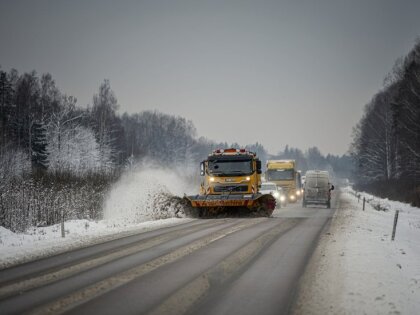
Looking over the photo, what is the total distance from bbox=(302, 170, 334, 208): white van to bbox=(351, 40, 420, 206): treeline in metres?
6.56

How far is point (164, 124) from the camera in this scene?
117 m

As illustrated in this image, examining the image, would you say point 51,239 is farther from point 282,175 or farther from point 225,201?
point 282,175

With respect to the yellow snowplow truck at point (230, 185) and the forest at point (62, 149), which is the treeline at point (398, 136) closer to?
the yellow snowplow truck at point (230, 185)

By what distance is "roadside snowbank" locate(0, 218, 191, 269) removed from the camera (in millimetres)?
9620

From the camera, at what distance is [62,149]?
5009 cm

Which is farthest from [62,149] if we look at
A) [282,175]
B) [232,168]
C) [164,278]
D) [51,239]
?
[164,278]

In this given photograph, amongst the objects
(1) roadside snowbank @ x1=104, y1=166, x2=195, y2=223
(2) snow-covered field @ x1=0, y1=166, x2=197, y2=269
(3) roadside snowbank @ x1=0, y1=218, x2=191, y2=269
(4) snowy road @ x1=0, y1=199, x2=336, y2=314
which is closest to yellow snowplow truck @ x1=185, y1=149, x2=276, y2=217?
(2) snow-covered field @ x1=0, y1=166, x2=197, y2=269

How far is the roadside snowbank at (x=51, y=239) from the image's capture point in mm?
9620

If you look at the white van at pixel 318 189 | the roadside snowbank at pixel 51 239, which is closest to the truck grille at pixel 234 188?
the roadside snowbank at pixel 51 239

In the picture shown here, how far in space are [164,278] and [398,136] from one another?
133 feet

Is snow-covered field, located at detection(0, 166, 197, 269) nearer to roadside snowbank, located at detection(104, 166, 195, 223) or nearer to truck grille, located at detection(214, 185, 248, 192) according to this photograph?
roadside snowbank, located at detection(104, 166, 195, 223)

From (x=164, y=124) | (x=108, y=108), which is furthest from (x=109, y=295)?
(x=164, y=124)

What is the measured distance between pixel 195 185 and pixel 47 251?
40.1m

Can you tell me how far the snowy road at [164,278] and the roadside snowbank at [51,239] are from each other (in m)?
0.64
